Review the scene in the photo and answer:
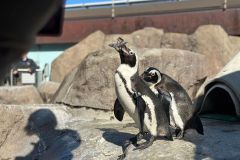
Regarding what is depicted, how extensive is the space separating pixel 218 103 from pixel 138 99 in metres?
3.77

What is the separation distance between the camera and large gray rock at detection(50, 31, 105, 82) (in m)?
12.0

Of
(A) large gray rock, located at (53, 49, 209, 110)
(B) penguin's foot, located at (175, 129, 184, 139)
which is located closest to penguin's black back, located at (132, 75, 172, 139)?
(B) penguin's foot, located at (175, 129, 184, 139)

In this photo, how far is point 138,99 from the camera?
4832 millimetres

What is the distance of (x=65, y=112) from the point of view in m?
7.21

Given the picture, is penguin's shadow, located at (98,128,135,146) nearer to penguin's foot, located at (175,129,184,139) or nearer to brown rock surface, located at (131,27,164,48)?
penguin's foot, located at (175,129,184,139)

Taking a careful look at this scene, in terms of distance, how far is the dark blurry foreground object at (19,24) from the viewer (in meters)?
0.86

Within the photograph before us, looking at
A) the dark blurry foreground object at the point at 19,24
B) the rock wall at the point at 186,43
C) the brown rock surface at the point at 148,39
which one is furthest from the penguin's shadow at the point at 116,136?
the brown rock surface at the point at 148,39

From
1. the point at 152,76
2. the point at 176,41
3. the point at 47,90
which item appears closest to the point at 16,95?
the point at 47,90

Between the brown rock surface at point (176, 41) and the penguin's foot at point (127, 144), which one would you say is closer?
the penguin's foot at point (127, 144)

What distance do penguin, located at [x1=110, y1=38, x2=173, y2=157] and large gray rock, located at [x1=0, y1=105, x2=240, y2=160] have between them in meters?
0.14

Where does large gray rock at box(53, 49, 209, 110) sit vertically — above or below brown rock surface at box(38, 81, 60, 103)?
above

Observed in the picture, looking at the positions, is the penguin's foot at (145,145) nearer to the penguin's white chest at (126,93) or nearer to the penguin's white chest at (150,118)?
the penguin's white chest at (150,118)

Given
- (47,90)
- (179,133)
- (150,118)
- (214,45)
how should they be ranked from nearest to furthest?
(150,118) < (179,133) < (214,45) < (47,90)

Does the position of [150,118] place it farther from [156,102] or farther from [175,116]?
[175,116]
